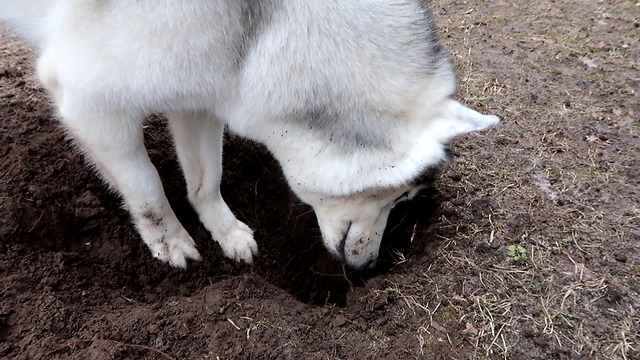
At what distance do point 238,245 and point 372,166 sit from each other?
1159 millimetres

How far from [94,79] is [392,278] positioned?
1.70 meters

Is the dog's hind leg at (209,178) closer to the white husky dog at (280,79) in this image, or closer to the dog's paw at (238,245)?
the dog's paw at (238,245)

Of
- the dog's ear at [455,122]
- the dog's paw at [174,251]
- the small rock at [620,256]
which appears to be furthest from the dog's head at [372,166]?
the small rock at [620,256]

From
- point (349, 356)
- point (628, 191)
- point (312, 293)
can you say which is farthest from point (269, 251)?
point (628, 191)

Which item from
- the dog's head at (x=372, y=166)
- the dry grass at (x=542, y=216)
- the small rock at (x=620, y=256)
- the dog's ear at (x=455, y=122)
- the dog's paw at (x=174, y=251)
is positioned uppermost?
the dog's ear at (x=455, y=122)

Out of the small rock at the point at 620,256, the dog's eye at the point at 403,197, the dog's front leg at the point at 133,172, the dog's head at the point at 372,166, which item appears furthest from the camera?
the small rock at the point at 620,256

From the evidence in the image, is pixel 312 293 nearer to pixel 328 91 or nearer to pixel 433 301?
pixel 433 301

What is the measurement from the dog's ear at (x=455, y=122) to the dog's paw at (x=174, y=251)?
61.7 inches

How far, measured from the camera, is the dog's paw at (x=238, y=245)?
10.4 feet

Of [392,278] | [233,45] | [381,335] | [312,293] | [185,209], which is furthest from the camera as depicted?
[185,209]

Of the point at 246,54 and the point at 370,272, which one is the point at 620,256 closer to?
the point at 370,272

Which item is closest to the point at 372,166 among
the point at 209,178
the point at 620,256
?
the point at 209,178

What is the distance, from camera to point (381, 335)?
2.43 meters

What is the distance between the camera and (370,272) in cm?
299
